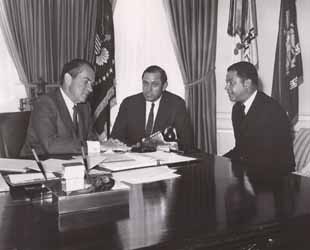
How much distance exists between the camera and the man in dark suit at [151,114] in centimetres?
406

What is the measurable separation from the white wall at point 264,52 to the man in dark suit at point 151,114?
92 centimetres

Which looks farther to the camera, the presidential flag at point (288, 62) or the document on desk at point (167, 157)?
the presidential flag at point (288, 62)

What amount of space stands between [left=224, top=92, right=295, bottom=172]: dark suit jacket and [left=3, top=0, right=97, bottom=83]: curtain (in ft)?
5.91

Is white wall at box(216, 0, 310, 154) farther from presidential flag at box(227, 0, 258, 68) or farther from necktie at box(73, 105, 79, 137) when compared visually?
necktie at box(73, 105, 79, 137)

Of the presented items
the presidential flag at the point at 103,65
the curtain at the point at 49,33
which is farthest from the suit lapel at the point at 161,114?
the curtain at the point at 49,33

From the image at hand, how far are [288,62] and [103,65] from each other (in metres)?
1.85

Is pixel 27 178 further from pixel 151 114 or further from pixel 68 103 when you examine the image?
pixel 151 114

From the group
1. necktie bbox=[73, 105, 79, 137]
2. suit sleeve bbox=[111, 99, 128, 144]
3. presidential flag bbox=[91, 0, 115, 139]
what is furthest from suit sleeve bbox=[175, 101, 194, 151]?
necktie bbox=[73, 105, 79, 137]

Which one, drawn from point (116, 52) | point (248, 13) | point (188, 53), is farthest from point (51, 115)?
point (248, 13)

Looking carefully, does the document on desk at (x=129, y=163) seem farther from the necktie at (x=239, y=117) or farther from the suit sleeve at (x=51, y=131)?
the necktie at (x=239, y=117)

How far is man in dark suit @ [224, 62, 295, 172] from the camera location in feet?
10.8

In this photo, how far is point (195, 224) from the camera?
1.48m

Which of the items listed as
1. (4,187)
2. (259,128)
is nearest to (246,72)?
(259,128)

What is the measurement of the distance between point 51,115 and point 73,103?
247 millimetres
